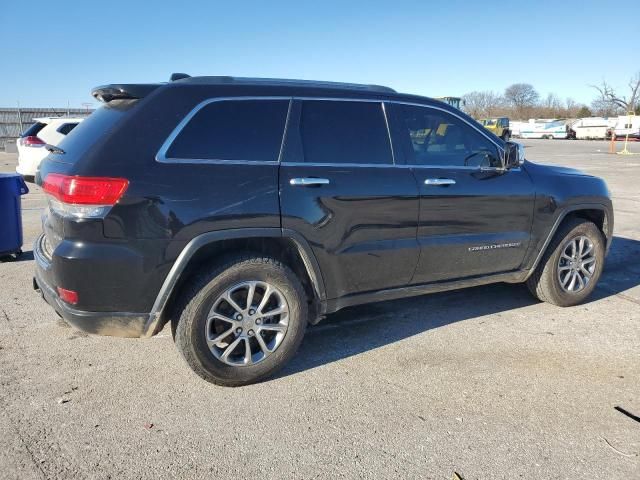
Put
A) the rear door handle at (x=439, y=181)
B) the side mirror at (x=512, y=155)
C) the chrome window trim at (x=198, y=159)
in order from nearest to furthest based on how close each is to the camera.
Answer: the chrome window trim at (x=198, y=159) < the rear door handle at (x=439, y=181) < the side mirror at (x=512, y=155)

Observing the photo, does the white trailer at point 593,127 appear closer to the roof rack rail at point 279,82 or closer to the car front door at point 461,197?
the car front door at point 461,197

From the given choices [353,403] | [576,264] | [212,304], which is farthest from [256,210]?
[576,264]

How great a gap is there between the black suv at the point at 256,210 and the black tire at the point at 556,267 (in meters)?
0.70

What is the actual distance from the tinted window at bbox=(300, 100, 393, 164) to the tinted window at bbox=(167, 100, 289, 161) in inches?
8.0

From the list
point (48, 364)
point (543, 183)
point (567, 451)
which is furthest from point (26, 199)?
point (567, 451)

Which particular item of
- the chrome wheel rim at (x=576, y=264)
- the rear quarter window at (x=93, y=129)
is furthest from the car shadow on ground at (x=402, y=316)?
the rear quarter window at (x=93, y=129)

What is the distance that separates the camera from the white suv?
37.4ft

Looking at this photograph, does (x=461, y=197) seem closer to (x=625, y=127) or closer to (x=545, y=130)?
(x=625, y=127)

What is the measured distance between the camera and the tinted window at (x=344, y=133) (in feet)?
11.2

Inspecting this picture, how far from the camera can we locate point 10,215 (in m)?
5.96

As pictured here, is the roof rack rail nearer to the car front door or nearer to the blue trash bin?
the car front door

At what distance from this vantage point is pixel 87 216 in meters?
2.81

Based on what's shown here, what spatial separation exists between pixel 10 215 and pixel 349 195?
4.63m

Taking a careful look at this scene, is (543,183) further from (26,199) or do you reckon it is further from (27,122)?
(27,122)
